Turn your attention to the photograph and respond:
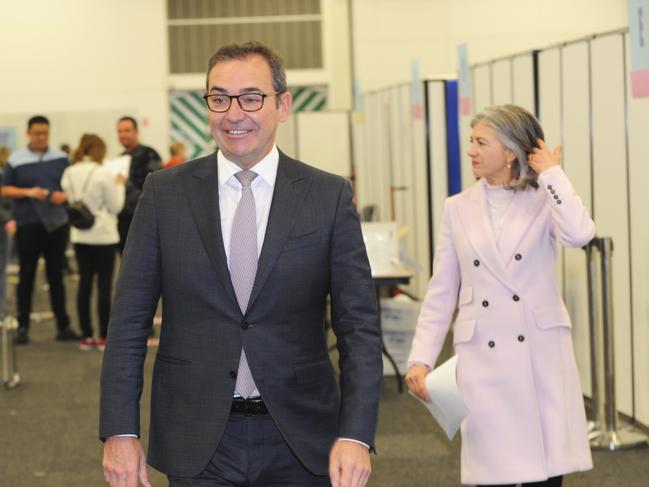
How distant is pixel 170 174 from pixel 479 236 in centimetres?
135

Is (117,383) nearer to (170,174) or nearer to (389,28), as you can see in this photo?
(170,174)

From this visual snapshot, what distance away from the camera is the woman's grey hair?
3510 mm

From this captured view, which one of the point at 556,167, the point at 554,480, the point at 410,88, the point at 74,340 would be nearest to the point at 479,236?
the point at 556,167

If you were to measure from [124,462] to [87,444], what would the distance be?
3592 millimetres

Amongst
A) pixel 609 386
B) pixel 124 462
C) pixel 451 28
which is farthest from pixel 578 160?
pixel 451 28

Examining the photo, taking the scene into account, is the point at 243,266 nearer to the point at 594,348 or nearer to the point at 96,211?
the point at 594,348

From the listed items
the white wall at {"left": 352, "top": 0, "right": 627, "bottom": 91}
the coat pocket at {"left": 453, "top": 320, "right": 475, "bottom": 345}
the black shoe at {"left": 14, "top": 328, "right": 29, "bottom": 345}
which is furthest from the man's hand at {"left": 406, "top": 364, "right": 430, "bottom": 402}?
the white wall at {"left": 352, "top": 0, "right": 627, "bottom": 91}

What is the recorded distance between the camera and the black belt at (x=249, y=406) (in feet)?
7.38

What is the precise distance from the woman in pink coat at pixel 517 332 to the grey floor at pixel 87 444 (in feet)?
4.55

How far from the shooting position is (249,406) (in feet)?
7.38

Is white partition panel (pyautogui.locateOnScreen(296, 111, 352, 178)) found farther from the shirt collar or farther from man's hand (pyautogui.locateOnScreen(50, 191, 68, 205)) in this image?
the shirt collar

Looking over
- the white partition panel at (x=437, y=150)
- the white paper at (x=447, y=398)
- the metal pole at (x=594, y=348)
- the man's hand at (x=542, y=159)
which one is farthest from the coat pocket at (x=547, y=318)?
the white partition panel at (x=437, y=150)

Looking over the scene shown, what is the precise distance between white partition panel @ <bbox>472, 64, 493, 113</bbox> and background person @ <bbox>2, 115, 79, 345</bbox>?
119 inches

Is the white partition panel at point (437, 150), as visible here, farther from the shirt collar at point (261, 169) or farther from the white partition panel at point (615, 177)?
the shirt collar at point (261, 169)
